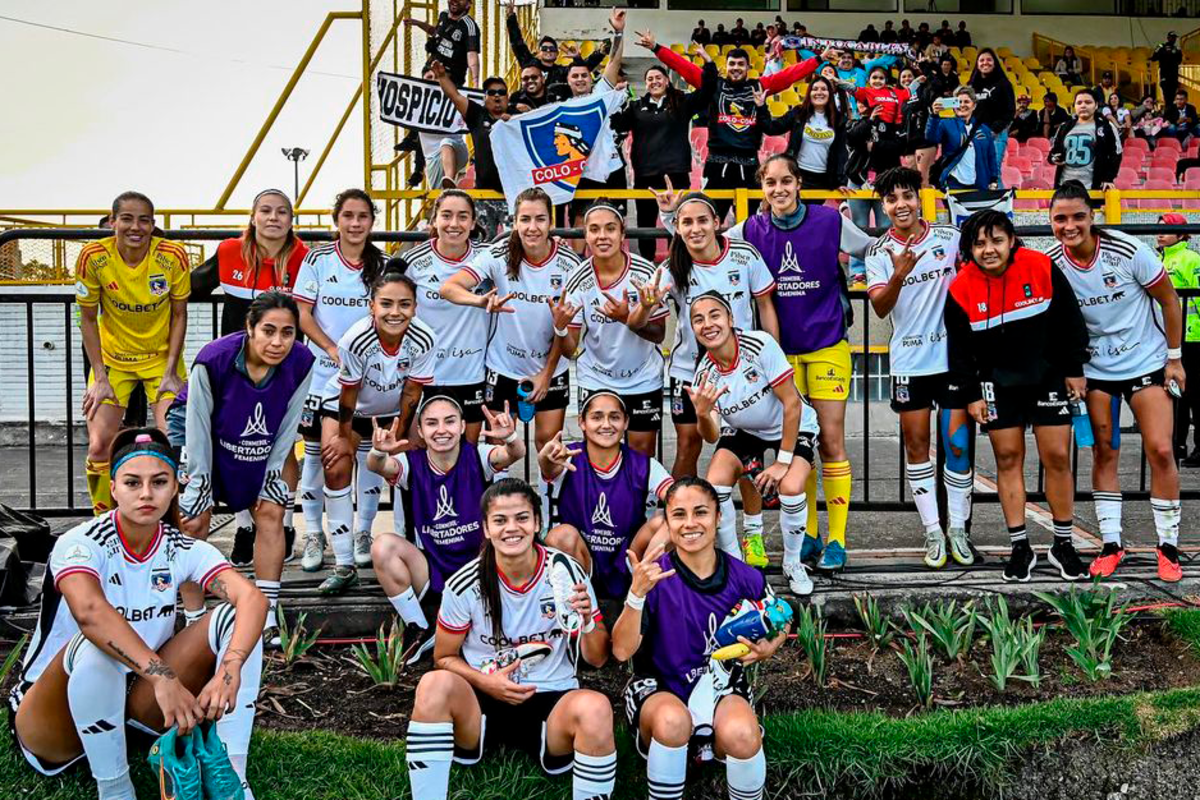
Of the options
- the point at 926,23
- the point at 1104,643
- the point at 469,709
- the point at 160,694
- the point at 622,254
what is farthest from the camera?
the point at 926,23

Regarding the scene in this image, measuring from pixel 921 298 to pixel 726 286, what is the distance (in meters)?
1.14

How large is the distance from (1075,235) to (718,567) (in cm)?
305

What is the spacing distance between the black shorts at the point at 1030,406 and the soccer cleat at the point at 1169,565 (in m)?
0.85

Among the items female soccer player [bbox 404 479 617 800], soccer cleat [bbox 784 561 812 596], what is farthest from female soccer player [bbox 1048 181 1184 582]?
female soccer player [bbox 404 479 617 800]

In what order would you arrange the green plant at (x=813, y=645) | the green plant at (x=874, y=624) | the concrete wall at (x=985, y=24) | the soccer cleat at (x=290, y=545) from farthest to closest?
the concrete wall at (x=985, y=24), the soccer cleat at (x=290, y=545), the green plant at (x=874, y=624), the green plant at (x=813, y=645)

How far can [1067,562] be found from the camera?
19.5 feet

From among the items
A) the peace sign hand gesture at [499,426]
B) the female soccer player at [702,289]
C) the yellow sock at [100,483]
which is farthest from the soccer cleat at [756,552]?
the yellow sock at [100,483]

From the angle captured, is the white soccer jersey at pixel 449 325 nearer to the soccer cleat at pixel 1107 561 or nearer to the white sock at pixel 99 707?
the white sock at pixel 99 707

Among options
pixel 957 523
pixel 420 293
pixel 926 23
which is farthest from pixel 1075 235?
pixel 926 23

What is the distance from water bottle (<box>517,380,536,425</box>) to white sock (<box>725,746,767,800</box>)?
8.51 ft

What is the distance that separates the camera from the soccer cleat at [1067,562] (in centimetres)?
588

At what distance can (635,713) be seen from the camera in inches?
175

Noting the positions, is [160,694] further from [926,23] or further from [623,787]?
[926,23]

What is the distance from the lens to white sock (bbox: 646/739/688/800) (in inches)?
163
